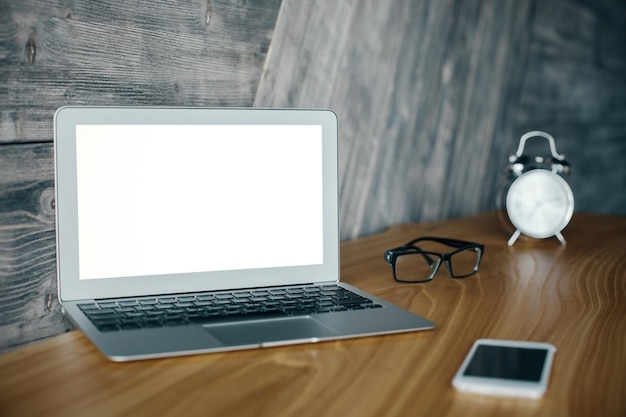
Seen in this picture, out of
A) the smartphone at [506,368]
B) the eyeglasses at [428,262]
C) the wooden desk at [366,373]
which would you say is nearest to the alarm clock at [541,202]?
the eyeglasses at [428,262]

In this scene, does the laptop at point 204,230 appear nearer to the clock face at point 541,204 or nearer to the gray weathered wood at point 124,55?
the gray weathered wood at point 124,55

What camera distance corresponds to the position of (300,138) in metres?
1.09

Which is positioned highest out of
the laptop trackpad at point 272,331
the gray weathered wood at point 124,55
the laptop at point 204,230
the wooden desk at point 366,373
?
the gray weathered wood at point 124,55

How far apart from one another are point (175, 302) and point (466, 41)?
126 centimetres

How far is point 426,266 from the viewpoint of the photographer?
1.29 m

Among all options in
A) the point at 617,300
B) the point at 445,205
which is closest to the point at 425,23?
the point at 445,205

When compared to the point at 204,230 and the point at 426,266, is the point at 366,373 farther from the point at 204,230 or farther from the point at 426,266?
the point at 426,266

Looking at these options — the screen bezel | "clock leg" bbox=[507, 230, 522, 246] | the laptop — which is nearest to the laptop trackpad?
the laptop

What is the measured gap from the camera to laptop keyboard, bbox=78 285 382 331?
34.0 inches

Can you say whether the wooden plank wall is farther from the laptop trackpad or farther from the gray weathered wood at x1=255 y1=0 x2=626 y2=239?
the laptop trackpad

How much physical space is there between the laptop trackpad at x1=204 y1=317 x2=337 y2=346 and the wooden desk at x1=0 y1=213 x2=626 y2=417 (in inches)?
0.5

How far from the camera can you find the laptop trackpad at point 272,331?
820 millimetres

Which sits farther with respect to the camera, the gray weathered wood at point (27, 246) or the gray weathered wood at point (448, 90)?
the gray weathered wood at point (448, 90)

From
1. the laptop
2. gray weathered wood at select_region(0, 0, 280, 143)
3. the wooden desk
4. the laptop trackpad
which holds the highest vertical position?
gray weathered wood at select_region(0, 0, 280, 143)
